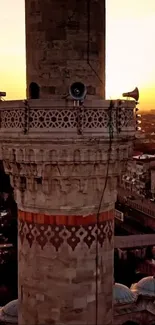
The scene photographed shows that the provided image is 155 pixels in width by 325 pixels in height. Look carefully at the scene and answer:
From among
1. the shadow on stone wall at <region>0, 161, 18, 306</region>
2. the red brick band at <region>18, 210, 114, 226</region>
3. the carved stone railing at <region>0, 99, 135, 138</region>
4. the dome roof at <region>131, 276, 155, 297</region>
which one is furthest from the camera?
the shadow on stone wall at <region>0, 161, 18, 306</region>

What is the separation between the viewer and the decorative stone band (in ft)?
16.7

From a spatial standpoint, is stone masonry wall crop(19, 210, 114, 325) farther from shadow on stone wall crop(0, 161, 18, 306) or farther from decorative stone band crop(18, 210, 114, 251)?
shadow on stone wall crop(0, 161, 18, 306)

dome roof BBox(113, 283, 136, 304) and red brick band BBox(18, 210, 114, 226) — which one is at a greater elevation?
red brick band BBox(18, 210, 114, 226)

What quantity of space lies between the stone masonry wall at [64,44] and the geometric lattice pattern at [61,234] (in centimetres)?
124

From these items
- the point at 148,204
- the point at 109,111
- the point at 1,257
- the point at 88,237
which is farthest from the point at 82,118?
the point at 148,204

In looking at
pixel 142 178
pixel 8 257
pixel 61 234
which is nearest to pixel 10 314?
pixel 61 234

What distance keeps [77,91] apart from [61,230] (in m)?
1.30

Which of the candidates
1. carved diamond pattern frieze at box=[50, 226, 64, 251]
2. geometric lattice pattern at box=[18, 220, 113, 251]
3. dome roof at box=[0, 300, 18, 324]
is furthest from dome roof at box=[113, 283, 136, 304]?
carved diamond pattern frieze at box=[50, 226, 64, 251]

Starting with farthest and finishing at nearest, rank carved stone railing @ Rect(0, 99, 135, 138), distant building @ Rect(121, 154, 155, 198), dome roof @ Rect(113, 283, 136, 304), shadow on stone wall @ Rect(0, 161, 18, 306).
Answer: distant building @ Rect(121, 154, 155, 198), shadow on stone wall @ Rect(0, 161, 18, 306), dome roof @ Rect(113, 283, 136, 304), carved stone railing @ Rect(0, 99, 135, 138)

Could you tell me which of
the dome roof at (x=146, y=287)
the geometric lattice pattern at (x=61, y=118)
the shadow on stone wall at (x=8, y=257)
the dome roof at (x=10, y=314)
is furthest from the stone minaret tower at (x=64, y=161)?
the shadow on stone wall at (x=8, y=257)

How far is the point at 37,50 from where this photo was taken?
4984mm

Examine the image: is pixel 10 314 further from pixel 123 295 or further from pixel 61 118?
pixel 61 118

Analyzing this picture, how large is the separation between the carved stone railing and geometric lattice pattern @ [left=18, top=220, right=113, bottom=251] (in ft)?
2.95

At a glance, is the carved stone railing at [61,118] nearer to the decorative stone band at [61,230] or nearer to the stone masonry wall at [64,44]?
the stone masonry wall at [64,44]
